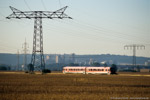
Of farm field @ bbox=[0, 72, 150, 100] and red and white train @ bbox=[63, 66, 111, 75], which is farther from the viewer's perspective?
red and white train @ bbox=[63, 66, 111, 75]

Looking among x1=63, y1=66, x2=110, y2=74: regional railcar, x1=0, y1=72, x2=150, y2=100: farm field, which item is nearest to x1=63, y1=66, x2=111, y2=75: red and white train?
x1=63, y1=66, x2=110, y2=74: regional railcar

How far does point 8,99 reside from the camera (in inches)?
1127

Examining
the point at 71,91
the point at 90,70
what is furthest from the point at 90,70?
the point at 71,91

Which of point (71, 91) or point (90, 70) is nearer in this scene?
point (71, 91)

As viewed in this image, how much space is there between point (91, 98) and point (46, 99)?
4189mm

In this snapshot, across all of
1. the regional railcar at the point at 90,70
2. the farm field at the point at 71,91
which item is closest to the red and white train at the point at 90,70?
the regional railcar at the point at 90,70

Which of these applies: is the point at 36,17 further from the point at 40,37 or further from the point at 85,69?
the point at 85,69

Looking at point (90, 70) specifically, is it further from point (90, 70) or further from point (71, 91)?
→ point (71, 91)

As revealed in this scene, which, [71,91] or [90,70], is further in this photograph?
[90,70]

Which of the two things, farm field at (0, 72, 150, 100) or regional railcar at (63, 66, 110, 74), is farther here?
regional railcar at (63, 66, 110, 74)

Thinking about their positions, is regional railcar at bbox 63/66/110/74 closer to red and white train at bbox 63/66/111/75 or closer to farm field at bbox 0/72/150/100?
red and white train at bbox 63/66/111/75

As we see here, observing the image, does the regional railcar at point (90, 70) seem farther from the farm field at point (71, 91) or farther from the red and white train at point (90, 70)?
the farm field at point (71, 91)

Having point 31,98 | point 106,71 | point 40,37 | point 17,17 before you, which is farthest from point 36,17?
point 31,98

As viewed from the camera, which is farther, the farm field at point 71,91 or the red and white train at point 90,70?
the red and white train at point 90,70
